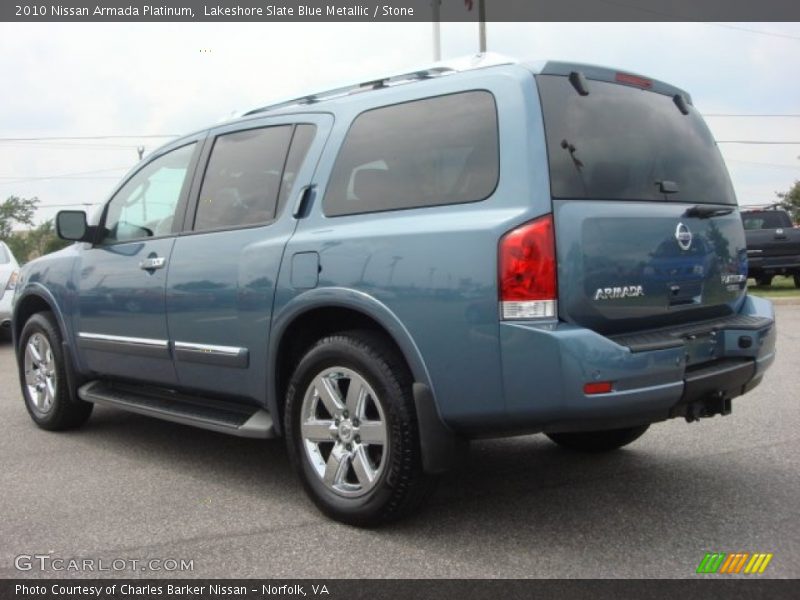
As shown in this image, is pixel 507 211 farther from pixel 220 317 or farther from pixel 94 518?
pixel 94 518

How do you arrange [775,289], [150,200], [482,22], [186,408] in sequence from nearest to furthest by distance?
[186,408]
[150,200]
[775,289]
[482,22]

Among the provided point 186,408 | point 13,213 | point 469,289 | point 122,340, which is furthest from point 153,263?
point 13,213

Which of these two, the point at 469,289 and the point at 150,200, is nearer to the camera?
the point at 469,289

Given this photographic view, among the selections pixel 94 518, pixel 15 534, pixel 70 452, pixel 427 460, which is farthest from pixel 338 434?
pixel 70 452

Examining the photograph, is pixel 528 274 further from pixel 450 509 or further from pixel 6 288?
pixel 6 288

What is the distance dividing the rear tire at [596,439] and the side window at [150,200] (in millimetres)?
2572

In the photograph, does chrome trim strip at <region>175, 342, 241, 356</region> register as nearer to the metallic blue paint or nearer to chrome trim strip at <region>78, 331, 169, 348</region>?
the metallic blue paint

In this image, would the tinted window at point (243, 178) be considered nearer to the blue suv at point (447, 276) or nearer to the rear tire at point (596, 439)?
the blue suv at point (447, 276)

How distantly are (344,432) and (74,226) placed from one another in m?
2.64

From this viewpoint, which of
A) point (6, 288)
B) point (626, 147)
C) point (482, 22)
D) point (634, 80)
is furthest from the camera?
point (482, 22)

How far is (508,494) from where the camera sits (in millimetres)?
4016

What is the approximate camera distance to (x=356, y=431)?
3561 mm

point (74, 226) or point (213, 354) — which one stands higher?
point (74, 226)

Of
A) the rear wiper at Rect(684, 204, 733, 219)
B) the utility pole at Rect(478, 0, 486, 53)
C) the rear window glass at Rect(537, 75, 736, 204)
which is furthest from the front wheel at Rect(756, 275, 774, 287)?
the rear wiper at Rect(684, 204, 733, 219)
